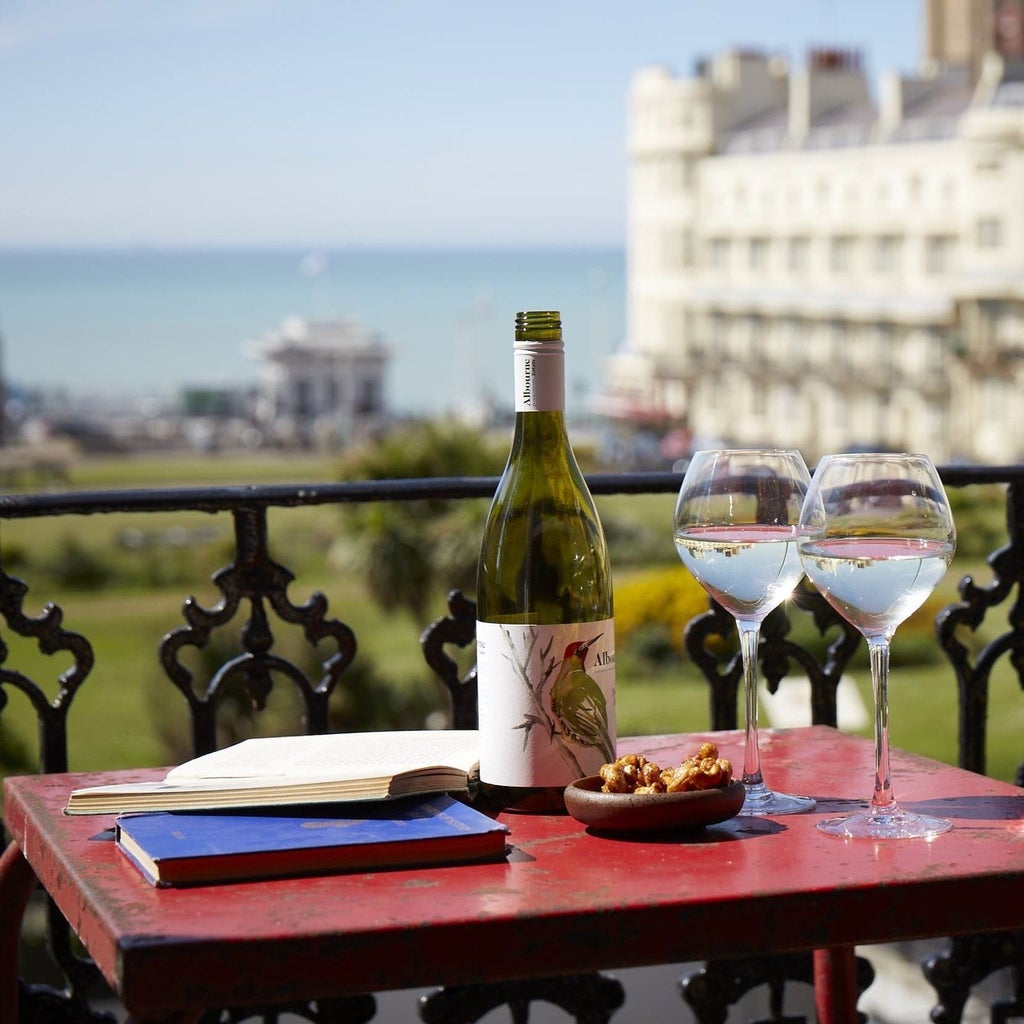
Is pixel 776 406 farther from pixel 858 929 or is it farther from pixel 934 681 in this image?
pixel 858 929

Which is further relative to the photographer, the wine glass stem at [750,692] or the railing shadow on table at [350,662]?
the railing shadow on table at [350,662]

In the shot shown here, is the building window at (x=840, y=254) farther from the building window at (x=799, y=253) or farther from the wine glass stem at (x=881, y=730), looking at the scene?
the wine glass stem at (x=881, y=730)

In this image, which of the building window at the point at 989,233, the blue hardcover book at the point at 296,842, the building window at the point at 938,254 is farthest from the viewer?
the building window at the point at 938,254

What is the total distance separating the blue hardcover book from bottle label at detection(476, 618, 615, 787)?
103mm

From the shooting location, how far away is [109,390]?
513ft

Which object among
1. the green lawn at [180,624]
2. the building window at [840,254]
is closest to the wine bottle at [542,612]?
the green lawn at [180,624]

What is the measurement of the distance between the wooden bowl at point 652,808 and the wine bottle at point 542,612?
0.36 feet

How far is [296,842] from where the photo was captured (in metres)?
1.42

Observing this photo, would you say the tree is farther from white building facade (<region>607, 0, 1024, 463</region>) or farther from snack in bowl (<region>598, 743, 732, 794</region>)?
white building facade (<region>607, 0, 1024, 463</region>)

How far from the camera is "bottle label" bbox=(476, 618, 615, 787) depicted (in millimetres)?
1600

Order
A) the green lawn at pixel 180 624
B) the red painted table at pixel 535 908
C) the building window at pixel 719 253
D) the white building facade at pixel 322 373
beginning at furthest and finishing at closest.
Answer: the white building facade at pixel 322 373 < the building window at pixel 719 253 < the green lawn at pixel 180 624 < the red painted table at pixel 535 908

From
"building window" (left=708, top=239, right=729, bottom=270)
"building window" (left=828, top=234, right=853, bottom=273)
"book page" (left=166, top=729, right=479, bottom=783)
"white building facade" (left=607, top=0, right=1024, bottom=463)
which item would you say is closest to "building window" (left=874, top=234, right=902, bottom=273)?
"white building facade" (left=607, top=0, right=1024, bottom=463)

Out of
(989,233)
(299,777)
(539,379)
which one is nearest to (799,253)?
(989,233)

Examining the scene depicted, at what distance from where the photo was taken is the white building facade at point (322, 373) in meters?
116
